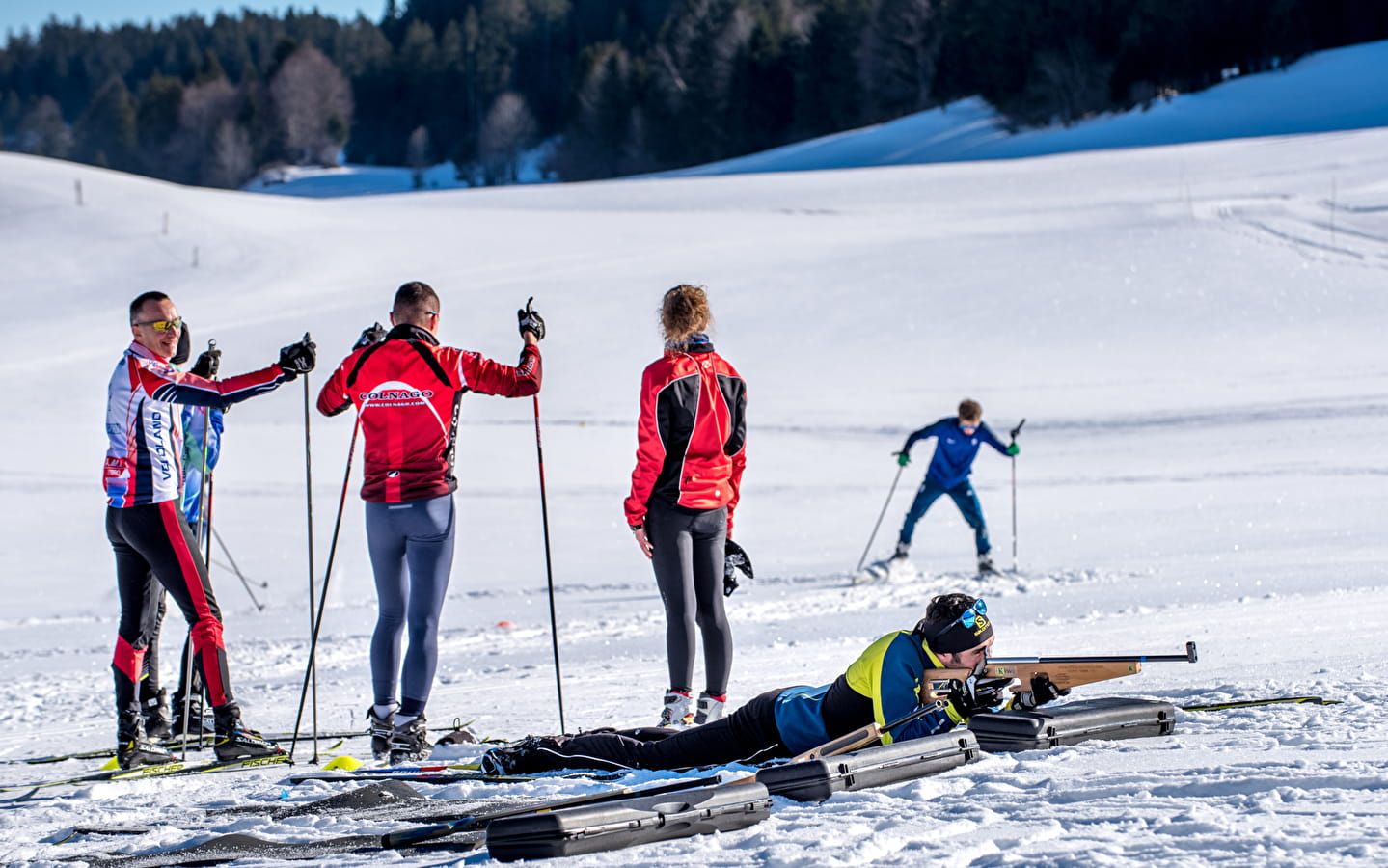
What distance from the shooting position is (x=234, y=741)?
5.07m

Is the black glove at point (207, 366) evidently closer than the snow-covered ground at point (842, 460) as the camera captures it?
No

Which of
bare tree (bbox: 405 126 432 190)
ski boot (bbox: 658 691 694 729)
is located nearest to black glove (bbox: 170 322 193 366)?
ski boot (bbox: 658 691 694 729)

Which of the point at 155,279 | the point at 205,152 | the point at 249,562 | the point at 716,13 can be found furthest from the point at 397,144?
A: the point at 249,562

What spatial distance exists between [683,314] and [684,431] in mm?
437

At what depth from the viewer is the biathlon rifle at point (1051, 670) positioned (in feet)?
13.5

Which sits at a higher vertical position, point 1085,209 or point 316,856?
point 1085,209

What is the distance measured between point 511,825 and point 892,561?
22.1ft

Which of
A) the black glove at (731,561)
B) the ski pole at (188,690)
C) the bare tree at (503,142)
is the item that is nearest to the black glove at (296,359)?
the ski pole at (188,690)

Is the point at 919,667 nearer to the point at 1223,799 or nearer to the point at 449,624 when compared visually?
the point at 1223,799

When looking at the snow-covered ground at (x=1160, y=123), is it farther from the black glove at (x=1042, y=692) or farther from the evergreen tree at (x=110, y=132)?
the evergreen tree at (x=110, y=132)

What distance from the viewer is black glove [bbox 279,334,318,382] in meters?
4.93

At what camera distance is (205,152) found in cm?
9006

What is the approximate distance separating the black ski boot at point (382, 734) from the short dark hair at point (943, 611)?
214 cm

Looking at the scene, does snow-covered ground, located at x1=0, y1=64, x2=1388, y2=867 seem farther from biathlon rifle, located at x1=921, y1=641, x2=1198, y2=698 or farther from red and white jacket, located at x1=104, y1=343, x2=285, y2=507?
red and white jacket, located at x1=104, y1=343, x2=285, y2=507
